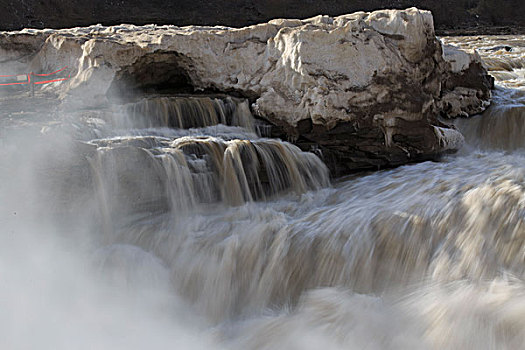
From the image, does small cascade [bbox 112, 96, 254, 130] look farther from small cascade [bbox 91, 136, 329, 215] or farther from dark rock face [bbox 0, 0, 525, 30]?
dark rock face [bbox 0, 0, 525, 30]

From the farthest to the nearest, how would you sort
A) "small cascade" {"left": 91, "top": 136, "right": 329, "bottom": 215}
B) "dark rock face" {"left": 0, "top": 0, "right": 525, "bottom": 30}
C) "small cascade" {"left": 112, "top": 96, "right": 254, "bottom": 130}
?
"dark rock face" {"left": 0, "top": 0, "right": 525, "bottom": 30}, "small cascade" {"left": 112, "top": 96, "right": 254, "bottom": 130}, "small cascade" {"left": 91, "top": 136, "right": 329, "bottom": 215}

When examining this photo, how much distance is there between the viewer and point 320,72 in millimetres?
4832

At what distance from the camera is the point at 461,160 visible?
4836 millimetres

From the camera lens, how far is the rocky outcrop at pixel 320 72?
15.8 ft

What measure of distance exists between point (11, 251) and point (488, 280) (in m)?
→ 2.83

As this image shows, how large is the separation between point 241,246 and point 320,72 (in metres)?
2.13

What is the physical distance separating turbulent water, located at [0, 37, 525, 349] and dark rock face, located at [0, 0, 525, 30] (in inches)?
372

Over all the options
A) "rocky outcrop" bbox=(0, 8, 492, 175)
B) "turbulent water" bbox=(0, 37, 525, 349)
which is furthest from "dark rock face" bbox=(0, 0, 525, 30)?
"turbulent water" bbox=(0, 37, 525, 349)

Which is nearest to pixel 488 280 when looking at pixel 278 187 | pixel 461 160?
pixel 278 187

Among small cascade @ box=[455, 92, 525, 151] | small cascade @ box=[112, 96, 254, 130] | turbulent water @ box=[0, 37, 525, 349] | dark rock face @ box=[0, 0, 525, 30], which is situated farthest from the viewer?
dark rock face @ box=[0, 0, 525, 30]

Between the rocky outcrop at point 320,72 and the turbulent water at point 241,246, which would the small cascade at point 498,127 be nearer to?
the rocky outcrop at point 320,72

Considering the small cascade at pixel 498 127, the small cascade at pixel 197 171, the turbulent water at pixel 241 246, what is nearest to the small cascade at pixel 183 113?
the turbulent water at pixel 241 246

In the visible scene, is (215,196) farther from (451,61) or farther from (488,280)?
(451,61)

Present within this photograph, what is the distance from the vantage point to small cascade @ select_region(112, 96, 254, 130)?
4.75m
